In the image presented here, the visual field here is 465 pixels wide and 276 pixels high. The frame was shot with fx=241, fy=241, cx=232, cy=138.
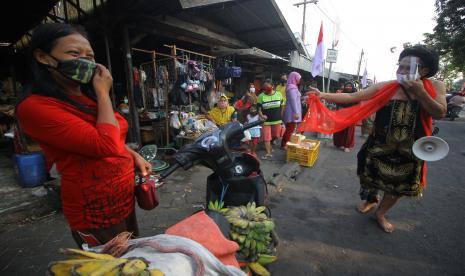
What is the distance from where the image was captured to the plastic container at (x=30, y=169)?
376 cm

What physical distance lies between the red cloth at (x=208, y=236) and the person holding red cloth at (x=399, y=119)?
2291 millimetres

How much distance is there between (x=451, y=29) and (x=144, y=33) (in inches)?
861

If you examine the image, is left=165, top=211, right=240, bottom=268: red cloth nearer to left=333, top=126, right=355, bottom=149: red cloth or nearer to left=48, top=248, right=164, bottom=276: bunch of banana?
left=48, top=248, right=164, bottom=276: bunch of banana

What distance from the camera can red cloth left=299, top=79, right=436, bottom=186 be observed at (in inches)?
98.9

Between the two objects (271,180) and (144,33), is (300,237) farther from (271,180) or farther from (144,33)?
(144,33)

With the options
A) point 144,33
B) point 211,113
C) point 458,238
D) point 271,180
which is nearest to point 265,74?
point 211,113

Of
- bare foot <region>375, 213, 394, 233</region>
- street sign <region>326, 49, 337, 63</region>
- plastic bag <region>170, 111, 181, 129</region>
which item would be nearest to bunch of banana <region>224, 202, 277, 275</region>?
bare foot <region>375, 213, 394, 233</region>

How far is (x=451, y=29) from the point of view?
1716cm

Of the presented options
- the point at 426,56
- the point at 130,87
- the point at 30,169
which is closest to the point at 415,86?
the point at 426,56

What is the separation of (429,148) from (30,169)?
17.7 ft

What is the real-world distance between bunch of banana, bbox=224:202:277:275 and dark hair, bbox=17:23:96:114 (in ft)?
3.20

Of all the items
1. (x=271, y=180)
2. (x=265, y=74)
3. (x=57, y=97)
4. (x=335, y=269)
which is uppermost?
(x=265, y=74)

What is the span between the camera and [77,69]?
1141 millimetres

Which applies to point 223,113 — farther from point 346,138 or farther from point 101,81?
point 101,81
